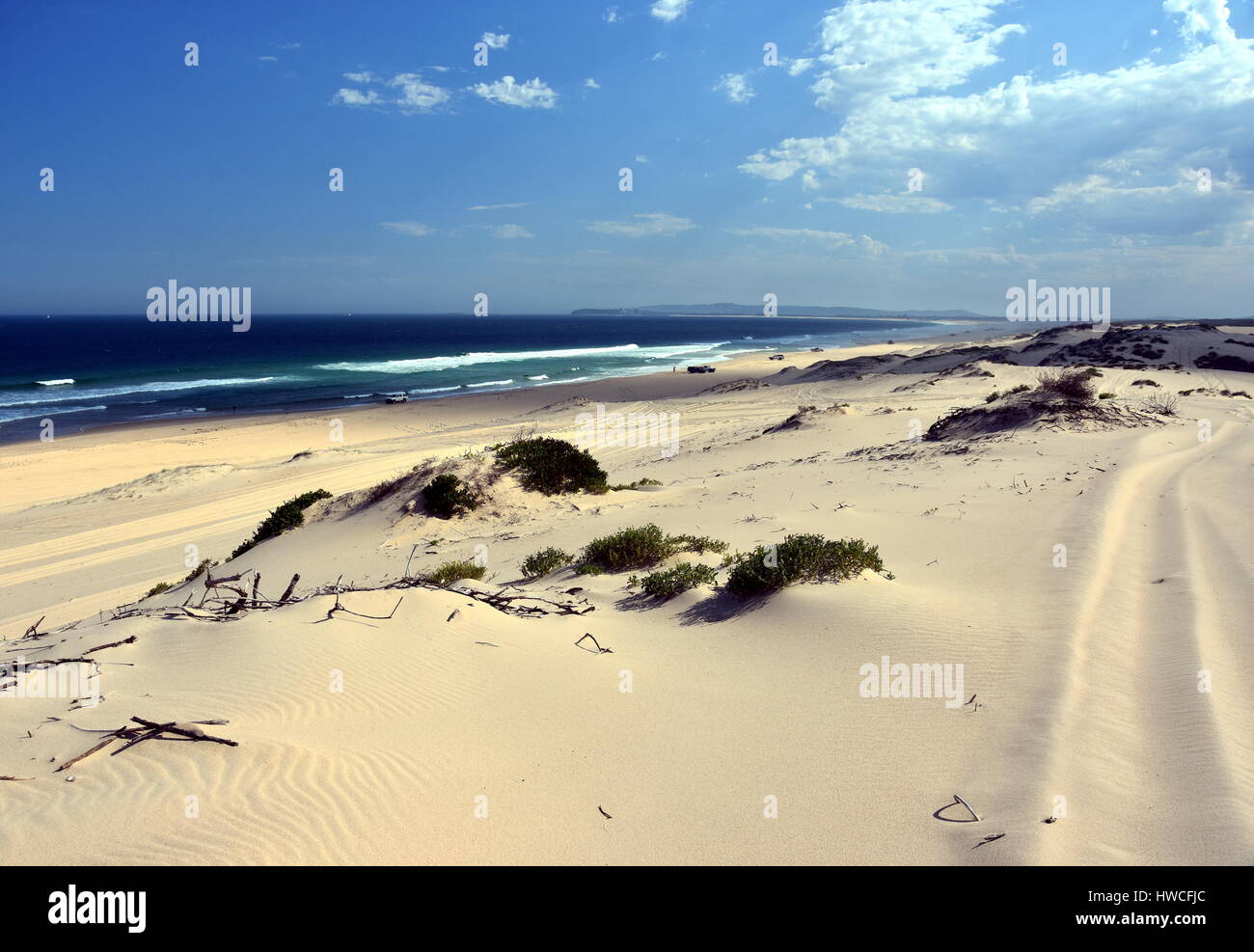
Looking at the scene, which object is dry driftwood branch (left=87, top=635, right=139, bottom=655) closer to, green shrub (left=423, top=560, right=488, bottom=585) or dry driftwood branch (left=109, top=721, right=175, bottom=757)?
dry driftwood branch (left=109, top=721, right=175, bottom=757)

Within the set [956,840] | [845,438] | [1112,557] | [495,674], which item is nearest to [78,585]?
[495,674]

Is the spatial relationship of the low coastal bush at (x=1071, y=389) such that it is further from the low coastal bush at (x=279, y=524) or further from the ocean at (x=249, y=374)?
the ocean at (x=249, y=374)

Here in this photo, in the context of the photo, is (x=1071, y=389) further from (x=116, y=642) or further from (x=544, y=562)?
(x=116, y=642)

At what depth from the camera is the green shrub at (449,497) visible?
12.3m

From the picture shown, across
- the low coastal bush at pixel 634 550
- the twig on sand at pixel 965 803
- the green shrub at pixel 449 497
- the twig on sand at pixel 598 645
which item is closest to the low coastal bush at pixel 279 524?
the green shrub at pixel 449 497

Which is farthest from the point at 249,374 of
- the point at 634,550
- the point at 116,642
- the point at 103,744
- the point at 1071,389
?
the point at 103,744

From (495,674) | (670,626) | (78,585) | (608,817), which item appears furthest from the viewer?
(78,585)

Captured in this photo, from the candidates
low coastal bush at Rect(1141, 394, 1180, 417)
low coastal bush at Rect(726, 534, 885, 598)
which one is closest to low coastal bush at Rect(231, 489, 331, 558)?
A: low coastal bush at Rect(726, 534, 885, 598)

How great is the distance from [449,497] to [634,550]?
502 cm

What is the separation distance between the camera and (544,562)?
8922 millimetres

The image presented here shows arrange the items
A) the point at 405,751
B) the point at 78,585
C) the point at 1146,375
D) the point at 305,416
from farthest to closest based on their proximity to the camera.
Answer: the point at 305,416 → the point at 1146,375 → the point at 78,585 → the point at 405,751
